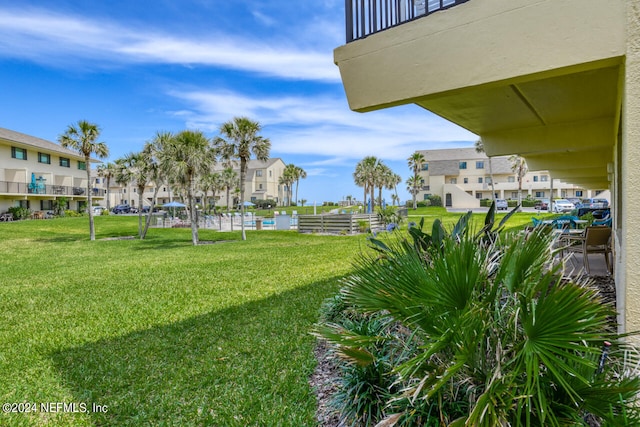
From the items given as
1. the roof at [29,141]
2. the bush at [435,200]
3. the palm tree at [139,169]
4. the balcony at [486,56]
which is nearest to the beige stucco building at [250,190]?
the bush at [435,200]

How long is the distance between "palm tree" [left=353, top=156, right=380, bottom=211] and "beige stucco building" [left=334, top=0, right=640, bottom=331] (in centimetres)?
4971

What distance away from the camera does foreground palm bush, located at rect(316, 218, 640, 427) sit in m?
2.09

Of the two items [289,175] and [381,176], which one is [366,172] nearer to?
[381,176]

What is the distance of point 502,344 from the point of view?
8.13 feet

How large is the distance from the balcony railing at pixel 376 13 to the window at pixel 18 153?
44.6m

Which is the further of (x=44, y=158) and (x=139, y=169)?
(x=44, y=158)

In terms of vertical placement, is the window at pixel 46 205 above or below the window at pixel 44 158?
below

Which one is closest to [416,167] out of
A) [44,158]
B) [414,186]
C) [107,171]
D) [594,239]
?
[414,186]

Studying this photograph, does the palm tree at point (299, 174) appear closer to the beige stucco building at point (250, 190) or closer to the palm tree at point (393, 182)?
the beige stucco building at point (250, 190)

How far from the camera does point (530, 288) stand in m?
2.48

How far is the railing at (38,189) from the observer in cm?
3434

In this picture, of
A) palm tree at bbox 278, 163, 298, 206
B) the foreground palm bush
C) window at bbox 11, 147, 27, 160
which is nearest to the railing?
window at bbox 11, 147, 27, 160

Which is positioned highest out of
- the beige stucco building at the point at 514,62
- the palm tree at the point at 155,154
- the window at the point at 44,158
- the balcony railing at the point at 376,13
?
the window at the point at 44,158

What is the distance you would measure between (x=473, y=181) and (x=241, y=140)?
5072cm
